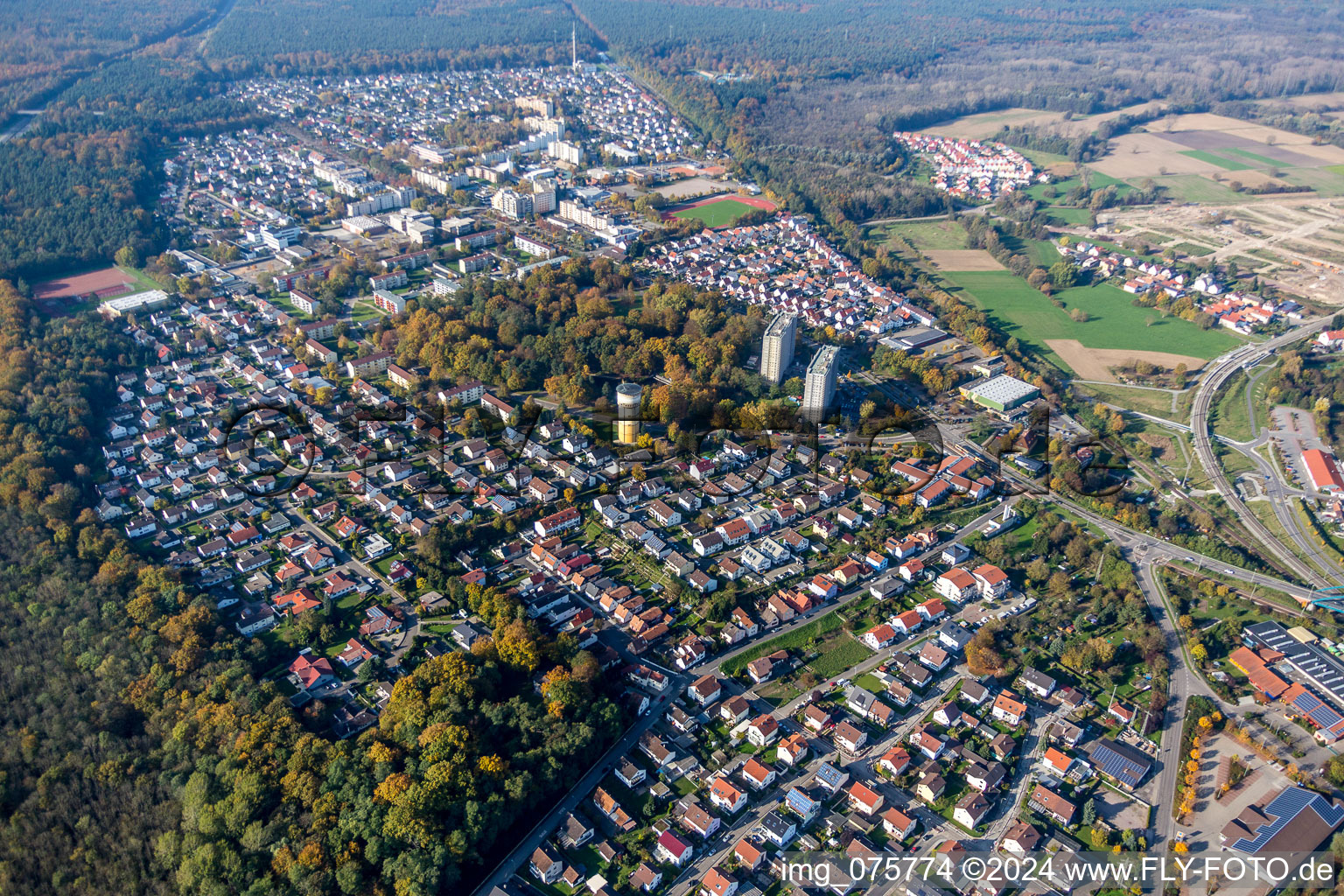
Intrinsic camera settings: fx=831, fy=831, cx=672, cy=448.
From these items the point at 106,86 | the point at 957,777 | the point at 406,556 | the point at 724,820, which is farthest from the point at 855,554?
the point at 106,86

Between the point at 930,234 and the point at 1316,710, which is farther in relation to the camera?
the point at 930,234

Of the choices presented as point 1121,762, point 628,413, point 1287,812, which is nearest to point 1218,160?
point 628,413

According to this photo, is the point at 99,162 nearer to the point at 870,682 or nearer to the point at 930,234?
the point at 930,234

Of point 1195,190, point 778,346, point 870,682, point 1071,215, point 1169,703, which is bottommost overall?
point 870,682

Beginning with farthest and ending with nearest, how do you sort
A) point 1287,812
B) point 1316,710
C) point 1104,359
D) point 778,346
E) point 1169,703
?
1. point 1104,359
2. point 778,346
3. point 1169,703
4. point 1316,710
5. point 1287,812

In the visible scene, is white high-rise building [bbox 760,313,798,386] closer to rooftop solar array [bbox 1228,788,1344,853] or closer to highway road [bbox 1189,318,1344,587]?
highway road [bbox 1189,318,1344,587]

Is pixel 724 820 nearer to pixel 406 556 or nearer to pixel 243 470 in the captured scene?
pixel 406 556
